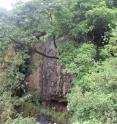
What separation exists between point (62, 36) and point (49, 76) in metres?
3.80

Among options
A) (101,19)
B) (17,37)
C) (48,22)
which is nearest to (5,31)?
(17,37)

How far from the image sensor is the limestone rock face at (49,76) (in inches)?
627

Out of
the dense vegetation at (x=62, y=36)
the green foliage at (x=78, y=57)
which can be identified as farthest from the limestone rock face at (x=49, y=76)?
the green foliage at (x=78, y=57)

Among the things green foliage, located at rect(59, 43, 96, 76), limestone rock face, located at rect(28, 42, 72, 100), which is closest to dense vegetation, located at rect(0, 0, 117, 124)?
green foliage, located at rect(59, 43, 96, 76)

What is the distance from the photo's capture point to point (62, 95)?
1598 cm

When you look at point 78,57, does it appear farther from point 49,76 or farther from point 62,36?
point 49,76

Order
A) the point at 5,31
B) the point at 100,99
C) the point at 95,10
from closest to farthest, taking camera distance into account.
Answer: the point at 100,99, the point at 95,10, the point at 5,31

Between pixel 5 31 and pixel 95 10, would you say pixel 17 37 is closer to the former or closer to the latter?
pixel 5 31

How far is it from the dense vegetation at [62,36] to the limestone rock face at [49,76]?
8.35 ft

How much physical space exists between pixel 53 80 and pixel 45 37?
3104 mm

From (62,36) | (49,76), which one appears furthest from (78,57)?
(49,76)

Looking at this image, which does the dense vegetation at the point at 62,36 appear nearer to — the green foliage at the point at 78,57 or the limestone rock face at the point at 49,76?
the green foliage at the point at 78,57

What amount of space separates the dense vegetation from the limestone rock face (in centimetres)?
254

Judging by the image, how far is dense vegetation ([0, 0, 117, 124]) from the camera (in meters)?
11.3
